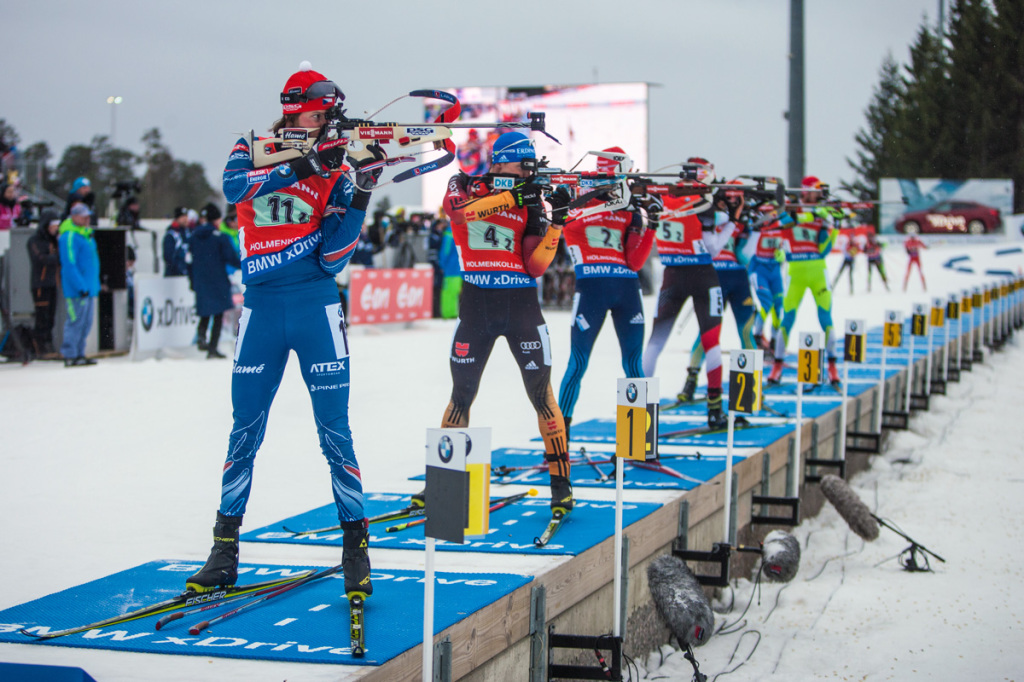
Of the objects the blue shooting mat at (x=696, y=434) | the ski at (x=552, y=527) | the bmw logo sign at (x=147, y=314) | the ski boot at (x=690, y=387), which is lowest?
the ski at (x=552, y=527)

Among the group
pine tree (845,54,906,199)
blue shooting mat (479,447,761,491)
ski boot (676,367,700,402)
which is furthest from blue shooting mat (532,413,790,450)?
pine tree (845,54,906,199)

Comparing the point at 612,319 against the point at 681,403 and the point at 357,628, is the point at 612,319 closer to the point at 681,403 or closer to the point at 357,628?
the point at 681,403

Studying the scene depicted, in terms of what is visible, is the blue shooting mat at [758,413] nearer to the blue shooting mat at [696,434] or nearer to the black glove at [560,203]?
the blue shooting mat at [696,434]

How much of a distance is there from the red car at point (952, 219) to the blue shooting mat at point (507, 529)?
1424 inches

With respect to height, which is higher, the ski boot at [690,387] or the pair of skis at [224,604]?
the ski boot at [690,387]

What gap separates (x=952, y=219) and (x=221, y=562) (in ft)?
133

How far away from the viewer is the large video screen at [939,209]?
3766 cm

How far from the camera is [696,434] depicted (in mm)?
8133

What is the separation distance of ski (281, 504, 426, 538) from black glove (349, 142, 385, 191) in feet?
6.22

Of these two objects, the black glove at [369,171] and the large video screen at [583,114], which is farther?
the large video screen at [583,114]

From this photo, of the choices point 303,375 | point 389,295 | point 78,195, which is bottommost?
point 303,375

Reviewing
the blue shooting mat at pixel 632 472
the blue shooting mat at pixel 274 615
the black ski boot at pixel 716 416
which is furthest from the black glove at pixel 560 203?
the black ski boot at pixel 716 416

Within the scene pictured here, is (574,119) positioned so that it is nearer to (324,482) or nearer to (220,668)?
(324,482)

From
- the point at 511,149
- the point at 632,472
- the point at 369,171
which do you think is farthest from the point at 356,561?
the point at 632,472
